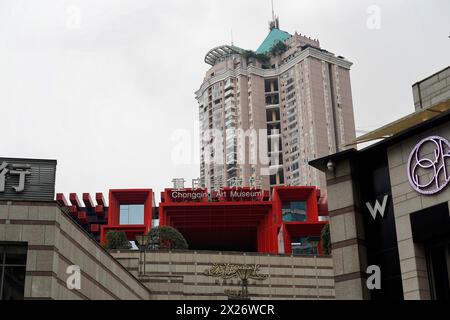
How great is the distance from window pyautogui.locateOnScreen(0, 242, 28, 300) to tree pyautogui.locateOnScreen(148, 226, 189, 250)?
4048 cm

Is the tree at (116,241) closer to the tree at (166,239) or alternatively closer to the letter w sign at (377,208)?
the tree at (166,239)

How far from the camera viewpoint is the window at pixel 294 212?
128375mm

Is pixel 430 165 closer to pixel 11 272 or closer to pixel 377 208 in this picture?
pixel 377 208

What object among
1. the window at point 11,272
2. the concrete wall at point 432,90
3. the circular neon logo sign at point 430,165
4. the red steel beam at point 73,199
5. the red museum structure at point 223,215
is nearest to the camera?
the circular neon logo sign at point 430,165

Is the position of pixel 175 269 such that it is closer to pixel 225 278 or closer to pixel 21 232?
pixel 225 278

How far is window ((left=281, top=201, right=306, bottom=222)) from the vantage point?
128m

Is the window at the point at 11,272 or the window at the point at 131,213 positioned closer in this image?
the window at the point at 11,272

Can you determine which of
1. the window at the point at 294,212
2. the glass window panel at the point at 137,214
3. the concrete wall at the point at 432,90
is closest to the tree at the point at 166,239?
the glass window panel at the point at 137,214

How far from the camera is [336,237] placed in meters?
32.1

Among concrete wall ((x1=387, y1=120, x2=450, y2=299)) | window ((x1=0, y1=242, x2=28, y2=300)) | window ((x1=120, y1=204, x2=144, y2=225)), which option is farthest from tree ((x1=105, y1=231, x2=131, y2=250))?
concrete wall ((x1=387, y1=120, x2=450, y2=299))

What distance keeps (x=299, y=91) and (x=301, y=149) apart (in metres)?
15.1

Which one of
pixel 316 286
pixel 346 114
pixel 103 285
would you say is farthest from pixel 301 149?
pixel 103 285

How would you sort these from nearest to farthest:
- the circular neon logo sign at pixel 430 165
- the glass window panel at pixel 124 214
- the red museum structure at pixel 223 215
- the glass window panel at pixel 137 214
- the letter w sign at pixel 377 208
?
the circular neon logo sign at pixel 430 165, the letter w sign at pixel 377 208, the red museum structure at pixel 223 215, the glass window panel at pixel 137 214, the glass window panel at pixel 124 214

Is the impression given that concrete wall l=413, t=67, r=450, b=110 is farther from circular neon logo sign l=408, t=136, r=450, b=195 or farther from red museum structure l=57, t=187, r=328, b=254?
red museum structure l=57, t=187, r=328, b=254
